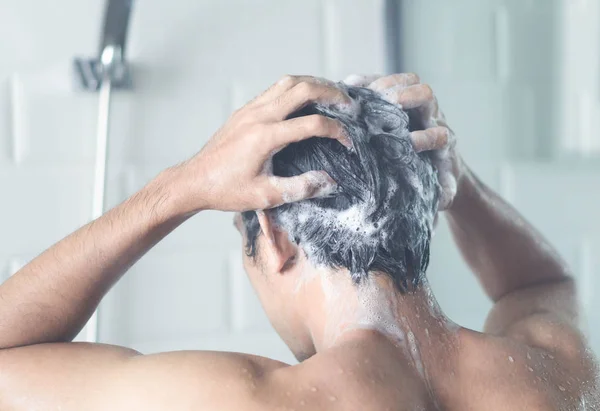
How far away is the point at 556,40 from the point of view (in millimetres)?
1513

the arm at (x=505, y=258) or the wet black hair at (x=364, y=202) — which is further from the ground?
the wet black hair at (x=364, y=202)

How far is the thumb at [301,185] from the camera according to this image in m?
0.72

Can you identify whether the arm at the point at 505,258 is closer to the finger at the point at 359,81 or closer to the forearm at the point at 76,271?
the finger at the point at 359,81

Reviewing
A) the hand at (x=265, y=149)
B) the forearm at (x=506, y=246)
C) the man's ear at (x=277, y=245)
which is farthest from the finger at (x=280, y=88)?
the forearm at (x=506, y=246)

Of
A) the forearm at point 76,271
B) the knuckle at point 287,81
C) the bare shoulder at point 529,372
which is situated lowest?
the bare shoulder at point 529,372

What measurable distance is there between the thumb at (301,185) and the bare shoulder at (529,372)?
248 millimetres

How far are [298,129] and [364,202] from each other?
0.42 ft

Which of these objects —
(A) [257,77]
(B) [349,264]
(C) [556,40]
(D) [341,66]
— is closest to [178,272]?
(A) [257,77]

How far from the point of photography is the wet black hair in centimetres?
77

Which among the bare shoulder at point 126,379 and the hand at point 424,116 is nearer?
the bare shoulder at point 126,379

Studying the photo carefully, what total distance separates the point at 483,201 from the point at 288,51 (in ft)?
1.75

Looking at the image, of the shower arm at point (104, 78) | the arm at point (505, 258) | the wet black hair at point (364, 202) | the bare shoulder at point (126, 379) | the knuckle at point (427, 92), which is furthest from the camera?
the shower arm at point (104, 78)

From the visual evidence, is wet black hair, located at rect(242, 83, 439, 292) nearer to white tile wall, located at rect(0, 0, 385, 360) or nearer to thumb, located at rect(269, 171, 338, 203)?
thumb, located at rect(269, 171, 338, 203)

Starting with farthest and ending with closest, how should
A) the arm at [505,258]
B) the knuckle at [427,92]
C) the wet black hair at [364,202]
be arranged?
the arm at [505,258] → the knuckle at [427,92] → the wet black hair at [364,202]
